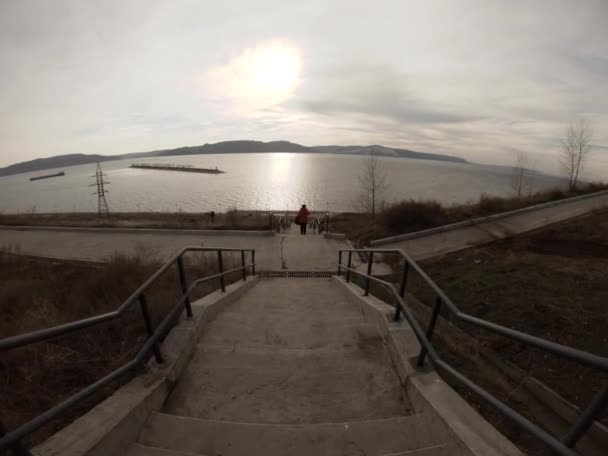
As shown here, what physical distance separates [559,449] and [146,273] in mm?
7090

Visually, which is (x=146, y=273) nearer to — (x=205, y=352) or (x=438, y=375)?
(x=205, y=352)

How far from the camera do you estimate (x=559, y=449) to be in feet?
4.71

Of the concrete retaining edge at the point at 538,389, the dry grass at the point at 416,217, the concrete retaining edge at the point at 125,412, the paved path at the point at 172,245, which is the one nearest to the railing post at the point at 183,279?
the concrete retaining edge at the point at 125,412

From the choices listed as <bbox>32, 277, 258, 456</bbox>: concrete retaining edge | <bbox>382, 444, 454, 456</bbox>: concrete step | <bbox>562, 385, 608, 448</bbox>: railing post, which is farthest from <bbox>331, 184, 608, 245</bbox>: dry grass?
<bbox>562, 385, 608, 448</bbox>: railing post

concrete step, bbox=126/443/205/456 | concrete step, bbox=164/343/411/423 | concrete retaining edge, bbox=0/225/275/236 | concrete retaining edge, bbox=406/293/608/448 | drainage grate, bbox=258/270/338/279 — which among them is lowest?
drainage grate, bbox=258/270/338/279

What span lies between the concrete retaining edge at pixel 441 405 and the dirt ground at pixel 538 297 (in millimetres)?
558

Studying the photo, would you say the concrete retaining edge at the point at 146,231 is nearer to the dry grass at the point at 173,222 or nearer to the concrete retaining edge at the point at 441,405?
the dry grass at the point at 173,222

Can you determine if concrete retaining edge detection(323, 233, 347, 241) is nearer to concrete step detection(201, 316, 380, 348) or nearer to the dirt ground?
the dirt ground

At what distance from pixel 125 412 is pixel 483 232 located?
1193 centimetres

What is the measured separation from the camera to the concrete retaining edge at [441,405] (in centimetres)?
184

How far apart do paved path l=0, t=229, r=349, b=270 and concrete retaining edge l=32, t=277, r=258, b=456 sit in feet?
21.5

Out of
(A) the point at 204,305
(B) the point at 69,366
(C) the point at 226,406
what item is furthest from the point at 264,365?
(B) the point at 69,366

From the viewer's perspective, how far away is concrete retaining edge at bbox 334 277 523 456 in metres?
1.84

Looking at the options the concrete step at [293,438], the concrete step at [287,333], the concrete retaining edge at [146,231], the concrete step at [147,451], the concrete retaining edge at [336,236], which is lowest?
the concrete retaining edge at [336,236]
